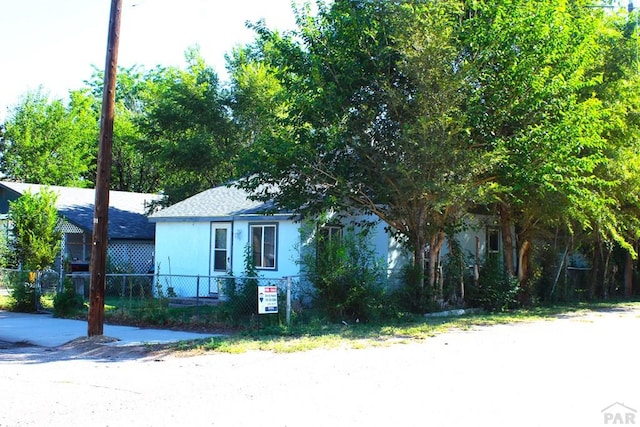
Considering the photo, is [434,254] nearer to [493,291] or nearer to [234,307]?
[493,291]

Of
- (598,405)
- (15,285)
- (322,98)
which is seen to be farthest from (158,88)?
(598,405)

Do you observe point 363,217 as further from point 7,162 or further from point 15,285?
point 7,162

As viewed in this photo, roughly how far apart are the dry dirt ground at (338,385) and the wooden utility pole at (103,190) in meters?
0.69

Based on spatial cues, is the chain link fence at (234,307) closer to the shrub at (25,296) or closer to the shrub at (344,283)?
the shrub at (344,283)

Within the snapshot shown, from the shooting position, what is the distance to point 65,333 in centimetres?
1434

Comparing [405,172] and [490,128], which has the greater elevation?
[490,128]

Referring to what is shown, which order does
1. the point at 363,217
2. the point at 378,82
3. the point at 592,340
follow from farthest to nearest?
the point at 363,217, the point at 378,82, the point at 592,340

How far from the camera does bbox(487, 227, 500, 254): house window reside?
80.8 ft

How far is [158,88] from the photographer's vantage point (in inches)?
1519

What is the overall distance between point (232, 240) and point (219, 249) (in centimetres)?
82

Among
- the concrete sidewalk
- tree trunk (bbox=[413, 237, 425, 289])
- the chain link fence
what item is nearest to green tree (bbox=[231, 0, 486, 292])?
tree trunk (bbox=[413, 237, 425, 289])

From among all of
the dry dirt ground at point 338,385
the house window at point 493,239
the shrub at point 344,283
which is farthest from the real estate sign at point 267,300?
the house window at point 493,239

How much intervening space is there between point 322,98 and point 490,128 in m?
4.27

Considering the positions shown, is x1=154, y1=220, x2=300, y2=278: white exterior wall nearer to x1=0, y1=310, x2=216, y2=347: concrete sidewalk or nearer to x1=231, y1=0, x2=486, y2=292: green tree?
x1=231, y1=0, x2=486, y2=292: green tree
